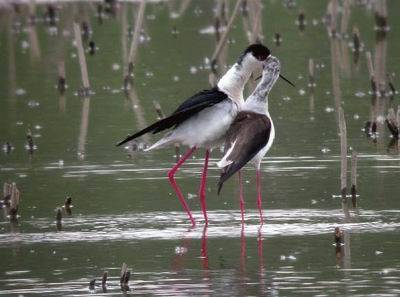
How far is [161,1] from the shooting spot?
99.0 feet

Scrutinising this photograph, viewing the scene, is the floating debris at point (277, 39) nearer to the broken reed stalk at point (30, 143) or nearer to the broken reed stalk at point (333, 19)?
the broken reed stalk at point (333, 19)

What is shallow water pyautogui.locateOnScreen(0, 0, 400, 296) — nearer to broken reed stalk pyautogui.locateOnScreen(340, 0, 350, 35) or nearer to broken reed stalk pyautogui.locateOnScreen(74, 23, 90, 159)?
broken reed stalk pyautogui.locateOnScreen(74, 23, 90, 159)

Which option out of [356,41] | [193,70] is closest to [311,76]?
[193,70]

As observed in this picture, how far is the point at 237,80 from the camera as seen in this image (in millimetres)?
11156

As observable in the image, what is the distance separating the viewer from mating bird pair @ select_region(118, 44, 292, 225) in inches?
412

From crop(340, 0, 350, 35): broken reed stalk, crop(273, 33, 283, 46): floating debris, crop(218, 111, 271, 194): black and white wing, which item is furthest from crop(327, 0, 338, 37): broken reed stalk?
crop(218, 111, 271, 194): black and white wing

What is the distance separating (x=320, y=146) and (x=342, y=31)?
9.71 m

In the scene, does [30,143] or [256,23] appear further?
[256,23]

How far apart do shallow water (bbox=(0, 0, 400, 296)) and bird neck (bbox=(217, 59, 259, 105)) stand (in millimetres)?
885

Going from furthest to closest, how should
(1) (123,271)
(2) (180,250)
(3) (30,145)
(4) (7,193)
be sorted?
(3) (30,145) → (4) (7,193) → (2) (180,250) → (1) (123,271)

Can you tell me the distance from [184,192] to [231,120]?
99 cm

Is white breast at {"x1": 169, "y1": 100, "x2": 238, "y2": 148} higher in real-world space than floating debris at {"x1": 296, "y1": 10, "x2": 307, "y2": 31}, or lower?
lower

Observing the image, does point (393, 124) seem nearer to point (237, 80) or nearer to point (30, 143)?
point (237, 80)

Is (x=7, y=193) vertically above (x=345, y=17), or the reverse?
(x=345, y=17)
